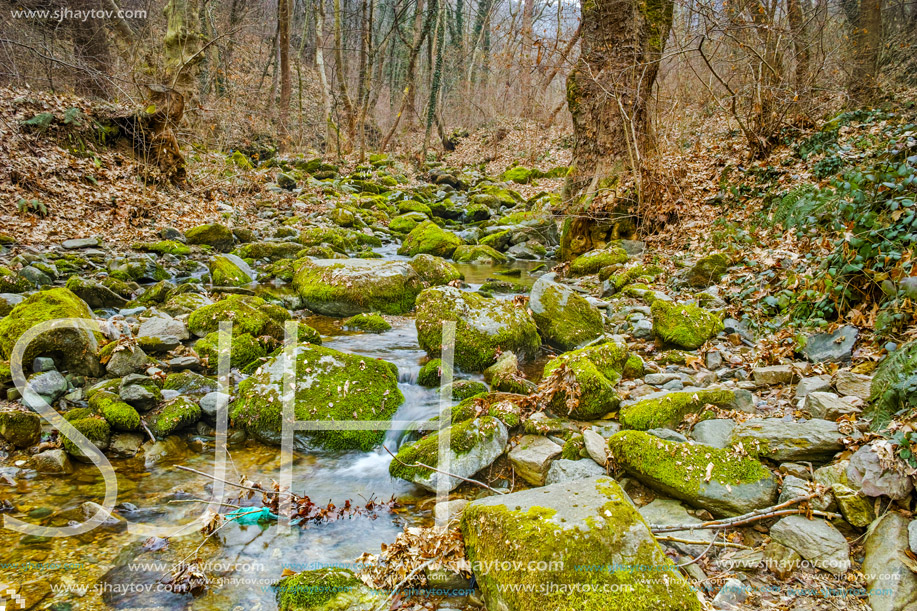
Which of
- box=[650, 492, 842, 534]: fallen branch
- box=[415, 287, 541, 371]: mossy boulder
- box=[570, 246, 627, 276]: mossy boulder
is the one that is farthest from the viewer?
box=[570, 246, 627, 276]: mossy boulder

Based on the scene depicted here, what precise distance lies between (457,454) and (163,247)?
28.9ft

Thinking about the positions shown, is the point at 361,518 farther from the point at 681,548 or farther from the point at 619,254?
the point at 619,254

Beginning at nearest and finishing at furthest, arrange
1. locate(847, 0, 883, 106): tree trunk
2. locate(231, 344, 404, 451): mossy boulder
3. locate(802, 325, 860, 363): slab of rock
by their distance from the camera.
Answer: locate(802, 325, 860, 363): slab of rock
locate(231, 344, 404, 451): mossy boulder
locate(847, 0, 883, 106): tree trunk

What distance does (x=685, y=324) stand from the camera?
571 cm

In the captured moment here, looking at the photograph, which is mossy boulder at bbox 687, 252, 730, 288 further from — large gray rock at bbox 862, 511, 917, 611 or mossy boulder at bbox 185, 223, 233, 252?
mossy boulder at bbox 185, 223, 233, 252

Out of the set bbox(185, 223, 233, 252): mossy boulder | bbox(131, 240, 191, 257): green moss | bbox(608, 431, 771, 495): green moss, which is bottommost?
bbox(608, 431, 771, 495): green moss

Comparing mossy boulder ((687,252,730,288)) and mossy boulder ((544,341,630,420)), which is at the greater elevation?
mossy boulder ((687,252,730,288))

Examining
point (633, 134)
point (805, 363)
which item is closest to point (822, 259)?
point (805, 363)

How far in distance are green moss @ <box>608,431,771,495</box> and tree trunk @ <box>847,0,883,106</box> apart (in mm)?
10663

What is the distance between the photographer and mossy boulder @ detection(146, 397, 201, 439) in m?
4.51

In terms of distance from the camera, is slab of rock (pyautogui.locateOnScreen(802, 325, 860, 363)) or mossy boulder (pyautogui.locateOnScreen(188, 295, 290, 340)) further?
mossy boulder (pyautogui.locateOnScreen(188, 295, 290, 340))

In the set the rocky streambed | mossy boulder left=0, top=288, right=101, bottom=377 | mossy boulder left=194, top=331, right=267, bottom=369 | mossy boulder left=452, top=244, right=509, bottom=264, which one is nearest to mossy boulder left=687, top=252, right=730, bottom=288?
the rocky streambed

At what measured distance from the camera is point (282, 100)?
1969 centimetres

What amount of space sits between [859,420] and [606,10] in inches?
386
